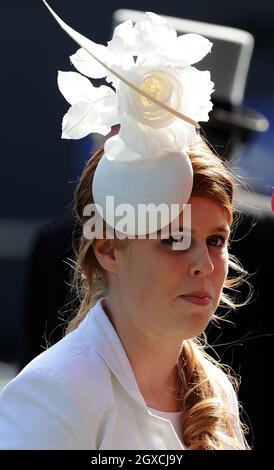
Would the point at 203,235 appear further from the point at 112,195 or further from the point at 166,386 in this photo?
the point at 166,386

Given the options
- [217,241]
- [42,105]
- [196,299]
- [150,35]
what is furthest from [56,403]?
[42,105]

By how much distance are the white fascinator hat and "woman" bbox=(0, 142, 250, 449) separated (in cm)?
7

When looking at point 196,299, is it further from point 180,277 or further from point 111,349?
point 111,349

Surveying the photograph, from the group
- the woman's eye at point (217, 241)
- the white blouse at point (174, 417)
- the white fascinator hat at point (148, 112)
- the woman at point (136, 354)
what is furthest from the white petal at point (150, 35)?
the white blouse at point (174, 417)

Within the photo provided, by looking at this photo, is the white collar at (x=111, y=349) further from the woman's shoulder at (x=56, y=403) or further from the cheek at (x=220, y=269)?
the cheek at (x=220, y=269)

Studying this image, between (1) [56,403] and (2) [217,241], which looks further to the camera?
(2) [217,241]

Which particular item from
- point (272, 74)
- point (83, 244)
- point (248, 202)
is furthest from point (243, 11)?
point (83, 244)

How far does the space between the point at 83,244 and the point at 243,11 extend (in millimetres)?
4862

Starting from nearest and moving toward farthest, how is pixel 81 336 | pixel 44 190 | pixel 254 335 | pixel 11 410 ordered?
1. pixel 11 410
2. pixel 81 336
3. pixel 254 335
4. pixel 44 190

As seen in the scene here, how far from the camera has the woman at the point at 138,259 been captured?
1.93m

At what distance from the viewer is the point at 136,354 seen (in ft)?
6.79

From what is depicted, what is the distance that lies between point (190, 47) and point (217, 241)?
13.0 inches

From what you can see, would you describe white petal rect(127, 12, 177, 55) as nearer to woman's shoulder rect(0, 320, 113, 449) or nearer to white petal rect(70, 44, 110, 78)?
white petal rect(70, 44, 110, 78)

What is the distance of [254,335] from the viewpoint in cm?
313
